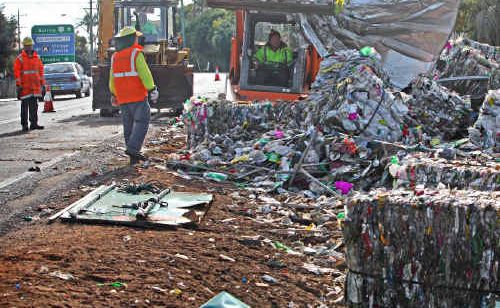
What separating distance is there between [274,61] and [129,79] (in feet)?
15.9

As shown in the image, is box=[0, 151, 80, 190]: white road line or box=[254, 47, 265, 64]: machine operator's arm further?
box=[254, 47, 265, 64]: machine operator's arm

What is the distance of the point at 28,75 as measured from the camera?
49.4 ft

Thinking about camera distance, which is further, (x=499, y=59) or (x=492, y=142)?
(x=499, y=59)

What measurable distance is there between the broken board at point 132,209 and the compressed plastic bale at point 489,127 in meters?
3.60

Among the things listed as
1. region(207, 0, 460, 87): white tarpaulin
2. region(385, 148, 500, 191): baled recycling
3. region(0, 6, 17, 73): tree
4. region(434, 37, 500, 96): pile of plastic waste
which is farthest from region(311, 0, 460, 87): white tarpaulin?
region(0, 6, 17, 73): tree

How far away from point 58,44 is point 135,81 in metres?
36.8

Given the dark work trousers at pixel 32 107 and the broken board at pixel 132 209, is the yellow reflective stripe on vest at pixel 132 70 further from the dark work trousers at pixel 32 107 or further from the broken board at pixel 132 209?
the dark work trousers at pixel 32 107

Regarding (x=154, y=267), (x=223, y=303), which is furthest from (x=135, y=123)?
(x=223, y=303)

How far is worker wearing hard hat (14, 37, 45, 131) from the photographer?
14828 mm

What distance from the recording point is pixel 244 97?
1381cm

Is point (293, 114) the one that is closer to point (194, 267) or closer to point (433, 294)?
point (194, 267)

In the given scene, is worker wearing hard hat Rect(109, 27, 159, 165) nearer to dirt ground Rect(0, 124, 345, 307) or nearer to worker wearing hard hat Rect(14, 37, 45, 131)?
dirt ground Rect(0, 124, 345, 307)

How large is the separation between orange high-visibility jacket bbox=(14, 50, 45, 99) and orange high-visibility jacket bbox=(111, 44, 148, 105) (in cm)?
589

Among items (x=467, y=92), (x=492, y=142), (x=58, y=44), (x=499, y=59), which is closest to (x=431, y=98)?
(x=492, y=142)
